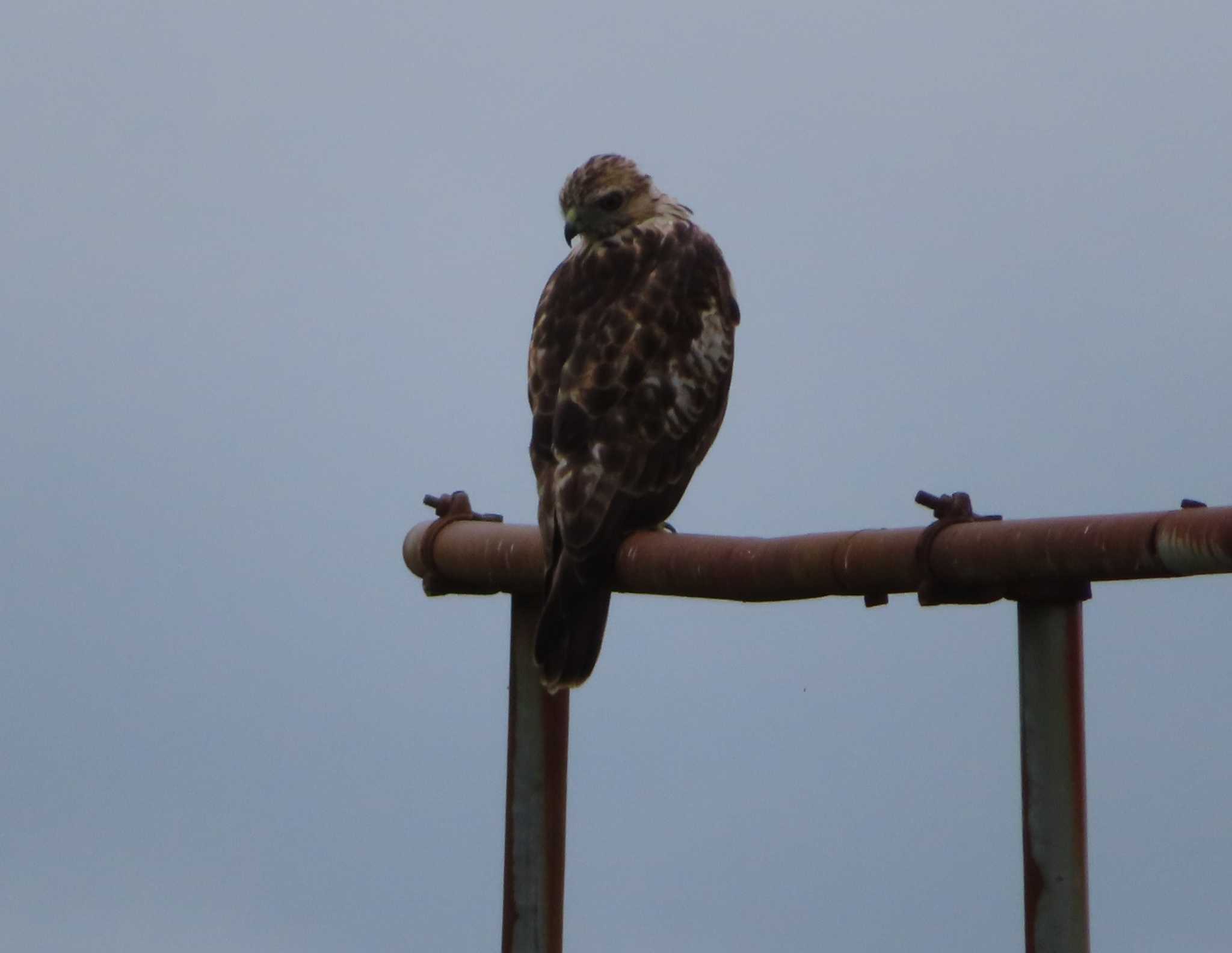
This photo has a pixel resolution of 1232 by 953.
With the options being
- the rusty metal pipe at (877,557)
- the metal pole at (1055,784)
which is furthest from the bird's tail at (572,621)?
the metal pole at (1055,784)

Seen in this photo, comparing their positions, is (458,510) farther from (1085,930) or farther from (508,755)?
(1085,930)

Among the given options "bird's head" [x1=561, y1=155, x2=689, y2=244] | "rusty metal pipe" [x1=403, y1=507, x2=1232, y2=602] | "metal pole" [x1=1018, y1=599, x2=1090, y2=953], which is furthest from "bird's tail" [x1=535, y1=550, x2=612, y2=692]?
"bird's head" [x1=561, y1=155, x2=689, y2=244]

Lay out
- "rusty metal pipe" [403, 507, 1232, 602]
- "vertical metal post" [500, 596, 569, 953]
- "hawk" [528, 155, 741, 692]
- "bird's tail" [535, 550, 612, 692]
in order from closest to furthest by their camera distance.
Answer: "rusty metal pipe" [403, 507, 1232, 602]
"vertical metal post" [500, 596, 569, 953]
"bird's tail" [535, 550, 612, 692]
"hawk" [528, 155, 741, 692]

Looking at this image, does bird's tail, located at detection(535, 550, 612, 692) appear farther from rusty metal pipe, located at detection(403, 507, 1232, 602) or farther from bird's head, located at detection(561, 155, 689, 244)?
bird's head, located at detection(561, 155, 689, 244)

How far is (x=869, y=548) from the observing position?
2959 millimetres

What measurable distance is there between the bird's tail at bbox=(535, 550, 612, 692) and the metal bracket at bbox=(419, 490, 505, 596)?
15 cm

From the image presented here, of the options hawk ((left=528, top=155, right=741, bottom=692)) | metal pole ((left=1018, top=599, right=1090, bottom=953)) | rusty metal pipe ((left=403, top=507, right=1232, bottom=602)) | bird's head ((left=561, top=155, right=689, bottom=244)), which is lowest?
metal pole ((left=1018, top=599, right=1090, bottom=953))

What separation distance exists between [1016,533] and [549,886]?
55.1 inches

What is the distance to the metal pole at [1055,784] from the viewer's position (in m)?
2.69

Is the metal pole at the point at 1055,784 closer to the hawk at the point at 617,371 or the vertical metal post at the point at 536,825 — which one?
the vertical metal post at the point at 536,825

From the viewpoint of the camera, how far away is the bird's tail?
390 centimetres

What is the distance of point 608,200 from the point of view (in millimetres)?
6184

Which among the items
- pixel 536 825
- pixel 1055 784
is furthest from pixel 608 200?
pixel 1055 784

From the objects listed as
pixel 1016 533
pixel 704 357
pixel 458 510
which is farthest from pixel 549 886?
pixel 704 357
